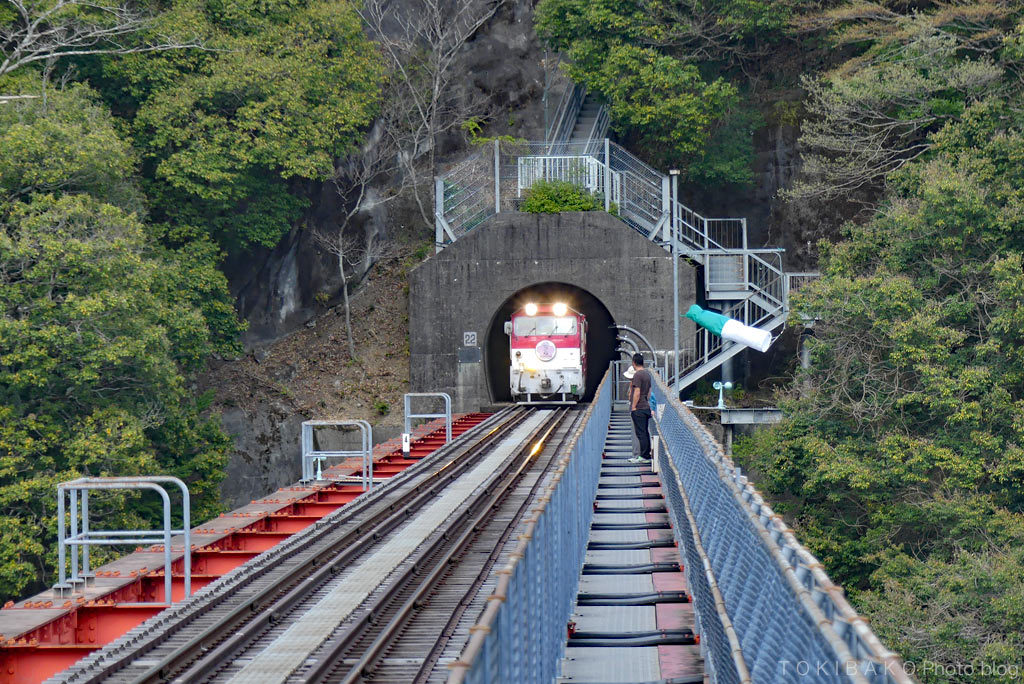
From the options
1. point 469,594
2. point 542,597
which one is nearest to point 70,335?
point 469,594

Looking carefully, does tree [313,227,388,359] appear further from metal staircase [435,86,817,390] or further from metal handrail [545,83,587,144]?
metal handrail [545,83,587,144]

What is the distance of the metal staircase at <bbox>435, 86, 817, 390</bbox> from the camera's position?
33.1 metres

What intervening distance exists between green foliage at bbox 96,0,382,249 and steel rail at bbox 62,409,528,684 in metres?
16.6

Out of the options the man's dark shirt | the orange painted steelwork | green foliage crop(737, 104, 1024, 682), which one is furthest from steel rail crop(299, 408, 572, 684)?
green foliage crop(737, 104, 1024, 682)

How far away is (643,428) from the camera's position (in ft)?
52.1

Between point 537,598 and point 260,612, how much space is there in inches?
180

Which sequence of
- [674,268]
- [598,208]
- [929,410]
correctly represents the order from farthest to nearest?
1. [598,208]
2. [674,268]
3. [929,410]

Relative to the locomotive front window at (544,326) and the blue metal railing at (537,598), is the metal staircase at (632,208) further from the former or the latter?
the blue metal railing at (537,598)

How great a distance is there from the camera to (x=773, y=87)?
125ft

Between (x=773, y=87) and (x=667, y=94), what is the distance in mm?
5778

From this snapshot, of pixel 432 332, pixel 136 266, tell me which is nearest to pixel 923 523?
pixel 432 332

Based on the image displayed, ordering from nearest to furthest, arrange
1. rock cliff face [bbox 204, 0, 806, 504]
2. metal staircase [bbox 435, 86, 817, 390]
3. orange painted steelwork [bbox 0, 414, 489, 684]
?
1. orange painted steelwork [bbox 0, 414, 489, 684]
2. metal staircase [bbox 435, 86, 817, 390]
3. rock cliff face [bbox 204, 0, 806, 504]

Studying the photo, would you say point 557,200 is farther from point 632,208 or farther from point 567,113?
point 567,113

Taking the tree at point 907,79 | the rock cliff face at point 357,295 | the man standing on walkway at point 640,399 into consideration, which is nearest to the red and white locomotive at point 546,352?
the rock cliff face at point 357,295
